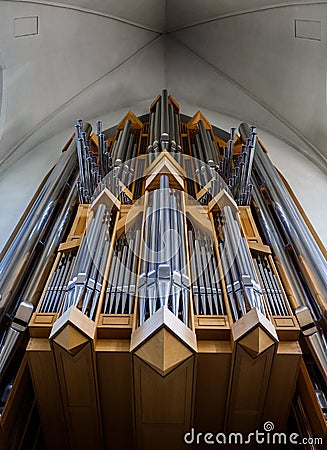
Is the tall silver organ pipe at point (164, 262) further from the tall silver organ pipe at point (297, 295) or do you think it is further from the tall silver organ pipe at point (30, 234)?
the tall silver organ pipe at point (30, 234)

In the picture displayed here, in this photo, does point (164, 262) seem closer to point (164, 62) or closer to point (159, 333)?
point (159, 333)

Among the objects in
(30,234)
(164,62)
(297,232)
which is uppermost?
(164,62)

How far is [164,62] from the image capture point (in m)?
9.91

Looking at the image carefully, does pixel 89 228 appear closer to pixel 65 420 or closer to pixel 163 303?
pixel 163 303

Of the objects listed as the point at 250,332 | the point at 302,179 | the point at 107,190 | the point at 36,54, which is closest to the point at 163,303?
the point at 250,332

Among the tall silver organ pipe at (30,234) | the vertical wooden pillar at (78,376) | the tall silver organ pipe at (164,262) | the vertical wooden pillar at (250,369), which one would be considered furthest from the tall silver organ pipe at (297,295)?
the tall silver organ pipe at (30,234)

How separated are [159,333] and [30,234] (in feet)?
7.65

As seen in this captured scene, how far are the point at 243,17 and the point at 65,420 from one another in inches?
294

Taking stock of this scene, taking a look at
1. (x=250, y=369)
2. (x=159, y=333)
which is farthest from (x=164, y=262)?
(x=250, y=369)

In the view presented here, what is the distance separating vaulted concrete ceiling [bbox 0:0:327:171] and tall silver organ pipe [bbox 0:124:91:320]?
1637mm

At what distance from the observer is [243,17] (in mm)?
8625

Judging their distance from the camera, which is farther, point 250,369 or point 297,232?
point 297,232

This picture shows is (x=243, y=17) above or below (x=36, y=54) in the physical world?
above

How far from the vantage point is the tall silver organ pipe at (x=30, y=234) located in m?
4.30
